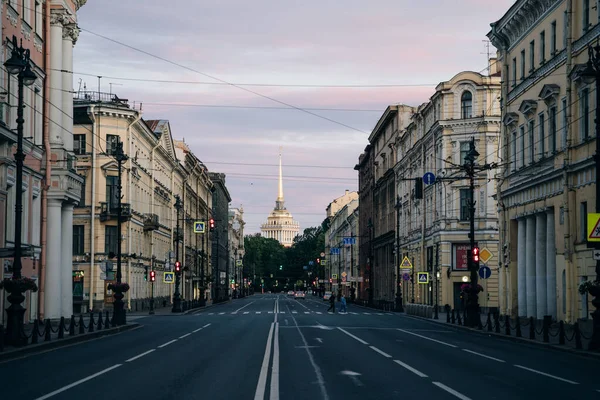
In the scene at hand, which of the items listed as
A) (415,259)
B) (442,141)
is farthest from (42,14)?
(415,259)

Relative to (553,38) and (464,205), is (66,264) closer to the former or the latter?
(553,38)

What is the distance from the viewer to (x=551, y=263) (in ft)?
143

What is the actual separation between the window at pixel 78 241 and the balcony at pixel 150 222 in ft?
37.8

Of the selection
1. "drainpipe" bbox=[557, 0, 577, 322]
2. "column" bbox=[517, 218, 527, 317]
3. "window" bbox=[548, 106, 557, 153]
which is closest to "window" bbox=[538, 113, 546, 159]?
"window" bbox=[548, 106, 557, 153]

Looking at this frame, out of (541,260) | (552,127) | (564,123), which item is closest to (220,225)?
(541,260)

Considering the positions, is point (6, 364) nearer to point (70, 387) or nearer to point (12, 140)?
point (70, 387)

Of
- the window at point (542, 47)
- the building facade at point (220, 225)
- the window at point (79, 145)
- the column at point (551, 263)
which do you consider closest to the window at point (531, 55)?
the window at point (542, 47)

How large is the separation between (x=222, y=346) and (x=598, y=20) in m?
19.7

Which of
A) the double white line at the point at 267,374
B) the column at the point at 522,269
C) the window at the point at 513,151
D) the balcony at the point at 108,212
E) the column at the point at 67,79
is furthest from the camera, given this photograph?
the balcony at the point at 108,212

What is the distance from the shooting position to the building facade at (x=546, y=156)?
38.7m

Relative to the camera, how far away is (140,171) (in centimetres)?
8075

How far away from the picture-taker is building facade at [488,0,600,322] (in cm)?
3872

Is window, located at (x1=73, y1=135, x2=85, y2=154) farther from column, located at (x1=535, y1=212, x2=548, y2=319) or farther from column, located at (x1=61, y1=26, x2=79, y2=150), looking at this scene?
column, located at (x1=535, y1=212, x2=548, y2=319)

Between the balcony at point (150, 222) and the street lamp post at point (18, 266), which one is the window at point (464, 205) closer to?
the balcony at point (150, 222)
